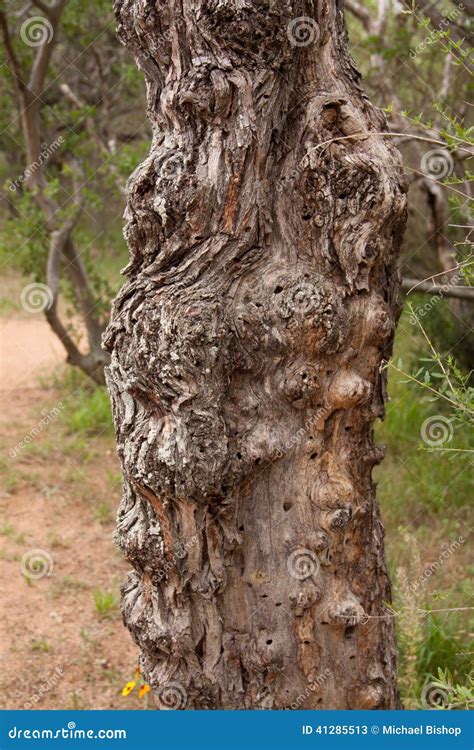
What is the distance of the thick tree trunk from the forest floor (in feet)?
1.43

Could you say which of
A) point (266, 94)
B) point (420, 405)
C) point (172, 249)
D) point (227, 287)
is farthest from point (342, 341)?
point (420, 405)

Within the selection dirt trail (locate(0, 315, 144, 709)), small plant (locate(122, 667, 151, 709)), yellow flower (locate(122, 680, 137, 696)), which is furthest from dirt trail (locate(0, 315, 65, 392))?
yellow flower (locate(122, 680, 137, 696))

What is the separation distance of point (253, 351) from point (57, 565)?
2.79 m

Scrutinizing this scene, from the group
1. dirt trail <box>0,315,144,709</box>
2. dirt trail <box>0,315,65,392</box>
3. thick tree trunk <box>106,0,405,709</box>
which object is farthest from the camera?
dirt trail <box>0,315,65,392</box>

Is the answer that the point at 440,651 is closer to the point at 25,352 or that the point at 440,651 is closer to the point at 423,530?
the point at 423,530

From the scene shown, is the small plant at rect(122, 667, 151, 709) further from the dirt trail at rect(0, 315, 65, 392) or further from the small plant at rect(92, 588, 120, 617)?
the dirt trail at rect(0, 315, 65, 392)

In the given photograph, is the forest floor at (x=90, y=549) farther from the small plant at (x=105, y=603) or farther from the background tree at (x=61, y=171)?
the background tree at (x=61, y=171)

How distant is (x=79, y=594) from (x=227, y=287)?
2621 mm

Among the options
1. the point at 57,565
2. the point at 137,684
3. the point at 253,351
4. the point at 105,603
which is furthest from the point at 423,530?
the point at 253,351

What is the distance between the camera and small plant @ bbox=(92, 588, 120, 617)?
13.8 ft

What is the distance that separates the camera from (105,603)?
423cm

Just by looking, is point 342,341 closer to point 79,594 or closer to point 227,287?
point 227,287

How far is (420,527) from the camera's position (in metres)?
4.77

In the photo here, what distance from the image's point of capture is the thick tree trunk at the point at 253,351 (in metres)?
2.24
